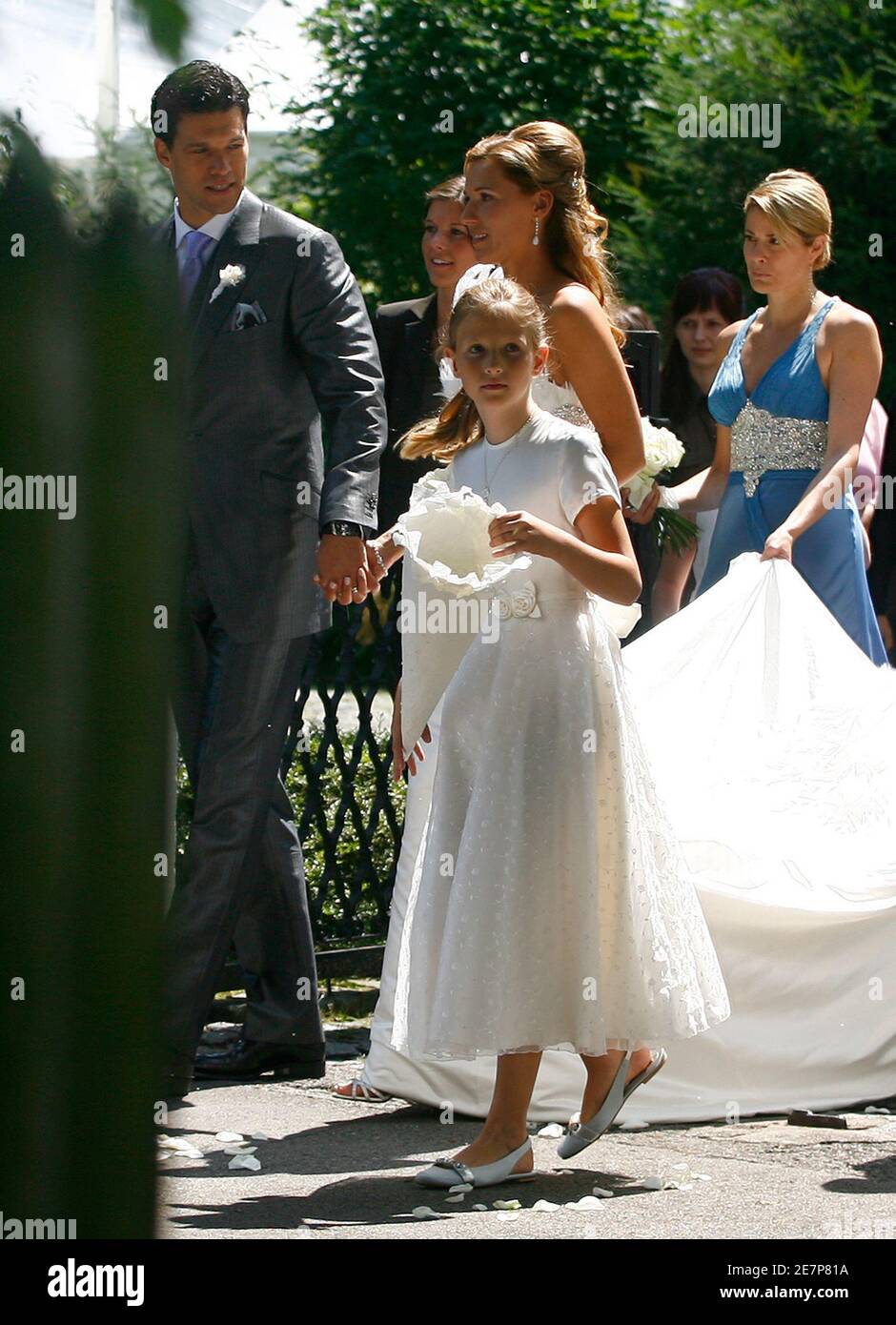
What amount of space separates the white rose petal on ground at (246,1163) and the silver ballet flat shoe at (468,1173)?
0.35 metres

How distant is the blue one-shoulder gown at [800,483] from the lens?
525 cm

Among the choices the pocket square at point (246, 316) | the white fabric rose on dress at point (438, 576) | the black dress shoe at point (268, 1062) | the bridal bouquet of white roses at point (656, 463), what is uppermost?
the pocket square at point (246, 316)

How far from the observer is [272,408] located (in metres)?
4.48

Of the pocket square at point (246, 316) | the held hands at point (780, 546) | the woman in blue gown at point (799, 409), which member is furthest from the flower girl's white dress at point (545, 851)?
the woman in blue gown at point (799, 409)

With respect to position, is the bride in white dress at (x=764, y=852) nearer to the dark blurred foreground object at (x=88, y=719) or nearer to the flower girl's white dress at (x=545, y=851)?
the flower girl's white dress at (x=545, y=851)

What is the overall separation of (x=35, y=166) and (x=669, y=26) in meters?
15.2

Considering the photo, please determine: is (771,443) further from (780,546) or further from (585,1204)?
(585,1204)

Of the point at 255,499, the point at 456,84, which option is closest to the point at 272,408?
the point at 255,499

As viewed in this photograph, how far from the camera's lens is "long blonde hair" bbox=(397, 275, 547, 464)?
12.2ft

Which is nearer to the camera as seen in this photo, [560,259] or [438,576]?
[438,576]

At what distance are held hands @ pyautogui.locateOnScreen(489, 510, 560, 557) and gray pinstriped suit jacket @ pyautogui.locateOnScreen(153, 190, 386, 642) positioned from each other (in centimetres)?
89

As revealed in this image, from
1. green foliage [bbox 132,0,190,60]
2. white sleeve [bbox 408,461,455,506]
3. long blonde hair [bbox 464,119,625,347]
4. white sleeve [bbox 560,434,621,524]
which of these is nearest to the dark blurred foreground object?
green foliage [bbox 132,0,190,60]

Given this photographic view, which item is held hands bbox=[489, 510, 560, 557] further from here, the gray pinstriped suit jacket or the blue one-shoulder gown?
the blue one-shoulder gown

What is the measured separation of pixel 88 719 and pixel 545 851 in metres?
2.65
